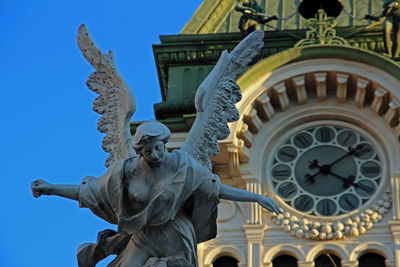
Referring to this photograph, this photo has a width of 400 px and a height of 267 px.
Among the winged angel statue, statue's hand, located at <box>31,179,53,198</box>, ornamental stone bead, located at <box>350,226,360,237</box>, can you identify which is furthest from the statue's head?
ornamental stone bead, located at <box>350,226,360,237</box>

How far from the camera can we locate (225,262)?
26.4 metres

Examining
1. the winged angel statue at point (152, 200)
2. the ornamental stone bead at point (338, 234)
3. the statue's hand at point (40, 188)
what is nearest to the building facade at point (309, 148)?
the ornamental stone bead at point (338, 234)

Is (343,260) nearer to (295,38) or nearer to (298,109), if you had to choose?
(298,109)

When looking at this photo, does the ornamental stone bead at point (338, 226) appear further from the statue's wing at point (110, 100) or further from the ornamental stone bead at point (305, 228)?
the statue's wing at point (110, 100)

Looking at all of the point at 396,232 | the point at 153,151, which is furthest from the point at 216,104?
the point at 396,232

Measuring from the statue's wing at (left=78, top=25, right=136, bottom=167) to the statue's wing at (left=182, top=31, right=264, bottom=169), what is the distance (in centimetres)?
61

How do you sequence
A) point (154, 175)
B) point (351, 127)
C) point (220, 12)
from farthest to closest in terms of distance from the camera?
point (220, 12), point (351, 127), point (154, 175)

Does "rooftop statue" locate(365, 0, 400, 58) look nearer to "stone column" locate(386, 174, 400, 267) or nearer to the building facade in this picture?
the building facade

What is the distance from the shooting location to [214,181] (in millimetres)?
10992

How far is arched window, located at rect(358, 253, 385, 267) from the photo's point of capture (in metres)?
26.0

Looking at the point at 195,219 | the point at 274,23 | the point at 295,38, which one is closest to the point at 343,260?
the point at 295,38

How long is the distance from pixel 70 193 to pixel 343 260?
15391mm

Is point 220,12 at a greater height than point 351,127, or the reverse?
Answer: point 220,12

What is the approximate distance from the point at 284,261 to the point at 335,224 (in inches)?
50.0
